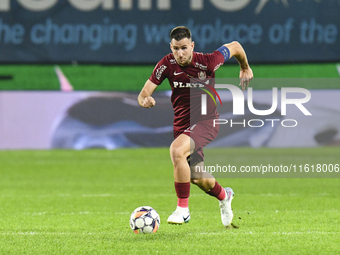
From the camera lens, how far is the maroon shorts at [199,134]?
5461mm

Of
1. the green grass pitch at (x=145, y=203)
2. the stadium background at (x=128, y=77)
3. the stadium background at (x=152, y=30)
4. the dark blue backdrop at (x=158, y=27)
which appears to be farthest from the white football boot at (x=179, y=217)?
the dark blue backdrop at (x=158, y=27)

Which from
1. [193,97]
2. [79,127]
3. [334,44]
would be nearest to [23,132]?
[79,127]

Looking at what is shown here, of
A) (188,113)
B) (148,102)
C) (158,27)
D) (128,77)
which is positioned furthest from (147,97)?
(128,77)

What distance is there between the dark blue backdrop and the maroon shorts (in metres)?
10.7

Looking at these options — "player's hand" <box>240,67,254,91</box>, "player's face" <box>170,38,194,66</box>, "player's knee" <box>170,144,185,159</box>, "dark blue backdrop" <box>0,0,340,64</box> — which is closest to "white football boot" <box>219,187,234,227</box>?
"player's knee" <box>170,144,185,159</box>

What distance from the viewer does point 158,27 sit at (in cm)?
1620

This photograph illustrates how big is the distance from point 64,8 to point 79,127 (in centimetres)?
347

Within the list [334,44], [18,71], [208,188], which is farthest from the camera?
[18,71]

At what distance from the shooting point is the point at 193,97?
5.74 meters

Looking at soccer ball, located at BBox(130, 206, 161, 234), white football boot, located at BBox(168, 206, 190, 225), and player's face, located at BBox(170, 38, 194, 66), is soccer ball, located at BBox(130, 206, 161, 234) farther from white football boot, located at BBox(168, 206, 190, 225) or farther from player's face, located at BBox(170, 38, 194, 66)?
player's face, located at BBox(170, 38, 194, 66)

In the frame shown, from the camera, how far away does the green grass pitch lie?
4750 millimetres

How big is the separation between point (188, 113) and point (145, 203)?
241cm

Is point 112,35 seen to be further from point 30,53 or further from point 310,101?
point 310,101

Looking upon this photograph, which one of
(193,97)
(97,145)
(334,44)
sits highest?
(193,97)
